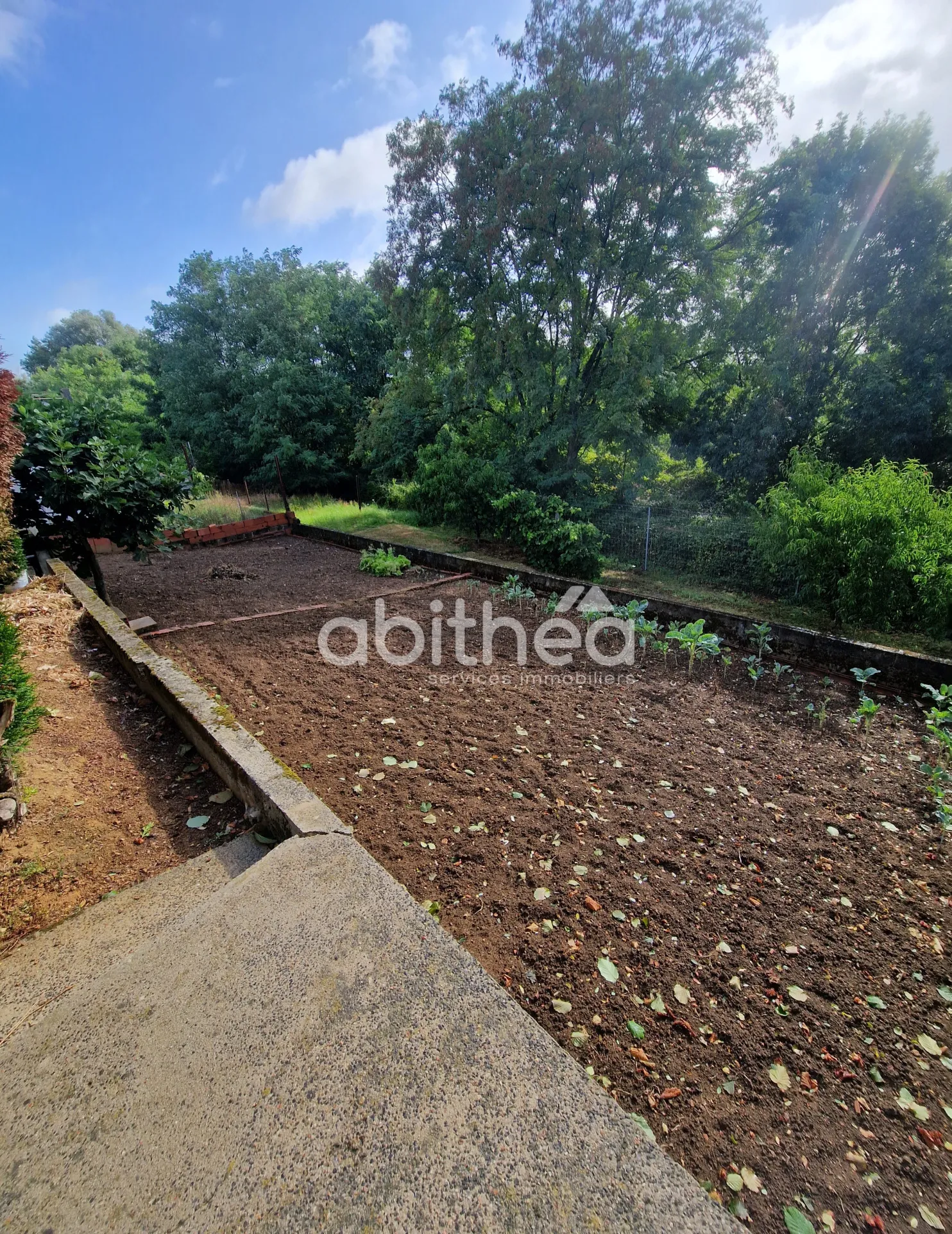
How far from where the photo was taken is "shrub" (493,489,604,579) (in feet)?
22.0

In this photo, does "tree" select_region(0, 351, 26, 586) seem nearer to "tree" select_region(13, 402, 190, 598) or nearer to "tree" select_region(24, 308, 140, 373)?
"tree" select_region(13, 402, 190, 598)

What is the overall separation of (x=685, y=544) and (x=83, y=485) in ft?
23.1

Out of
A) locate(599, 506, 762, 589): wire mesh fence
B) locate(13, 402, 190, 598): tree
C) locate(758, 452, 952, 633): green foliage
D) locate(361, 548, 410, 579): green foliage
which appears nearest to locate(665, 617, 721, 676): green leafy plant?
locate(758, 452, 952, 633): green foliage

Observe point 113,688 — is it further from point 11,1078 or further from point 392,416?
point 392,416

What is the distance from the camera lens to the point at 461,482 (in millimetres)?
9148

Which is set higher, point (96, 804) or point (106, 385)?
point (106, 385)

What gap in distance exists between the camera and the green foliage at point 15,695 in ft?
6.63

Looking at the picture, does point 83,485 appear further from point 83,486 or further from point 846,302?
point 846,302

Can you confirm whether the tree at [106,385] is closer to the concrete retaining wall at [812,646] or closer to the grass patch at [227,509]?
the grass patch at [227,509]

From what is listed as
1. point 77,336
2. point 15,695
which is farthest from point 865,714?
point 77,336

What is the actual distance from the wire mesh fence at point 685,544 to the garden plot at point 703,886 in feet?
10.9

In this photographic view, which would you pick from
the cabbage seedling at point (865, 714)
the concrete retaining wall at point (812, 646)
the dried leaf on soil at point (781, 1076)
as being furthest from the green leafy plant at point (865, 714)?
the dried leaf on soil at point (781, 1076)

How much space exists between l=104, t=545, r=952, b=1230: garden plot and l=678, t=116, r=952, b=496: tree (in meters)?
9.58

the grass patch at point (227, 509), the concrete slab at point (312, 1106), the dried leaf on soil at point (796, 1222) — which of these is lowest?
the dried leaf on soil at point (796, 1222)
